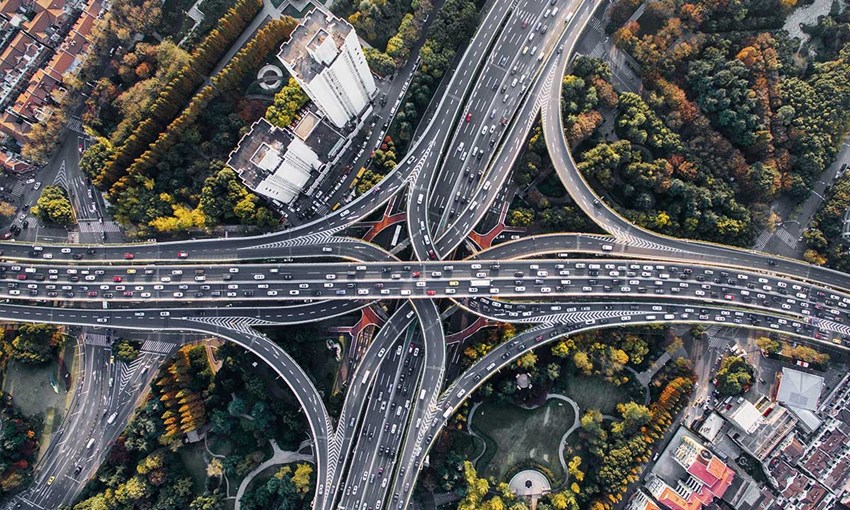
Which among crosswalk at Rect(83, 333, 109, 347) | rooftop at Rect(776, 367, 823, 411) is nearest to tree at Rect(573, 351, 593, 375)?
rooftop at Rect(776, 367, 823, 411)

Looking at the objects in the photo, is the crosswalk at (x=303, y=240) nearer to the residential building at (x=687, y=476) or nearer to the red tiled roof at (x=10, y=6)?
the red tiled roof at (x=10, y=6)

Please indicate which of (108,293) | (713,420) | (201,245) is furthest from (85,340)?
(713,420)

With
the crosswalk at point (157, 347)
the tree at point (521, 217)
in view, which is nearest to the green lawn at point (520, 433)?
the tree at point (521, 217)

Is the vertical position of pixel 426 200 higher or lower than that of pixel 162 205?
higher

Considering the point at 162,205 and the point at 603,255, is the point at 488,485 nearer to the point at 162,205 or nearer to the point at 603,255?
the point at 603,255

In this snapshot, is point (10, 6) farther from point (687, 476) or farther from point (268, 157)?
point (687, 476)

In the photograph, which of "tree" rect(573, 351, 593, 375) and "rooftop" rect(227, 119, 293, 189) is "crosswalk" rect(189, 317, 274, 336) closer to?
"rooftop" rect(227, 119, 293, 189)
